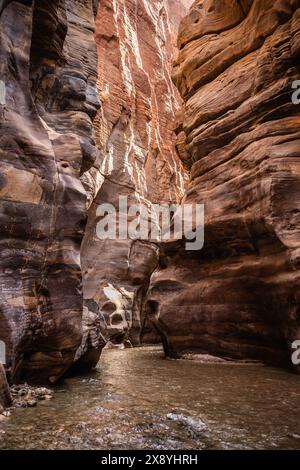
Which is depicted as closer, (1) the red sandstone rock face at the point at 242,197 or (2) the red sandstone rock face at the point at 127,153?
(1) the red sandstone rock face at the point at 242,197

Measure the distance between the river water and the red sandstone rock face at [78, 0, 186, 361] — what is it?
35.0 ft

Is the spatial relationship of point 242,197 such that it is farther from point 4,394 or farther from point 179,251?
point 4,394

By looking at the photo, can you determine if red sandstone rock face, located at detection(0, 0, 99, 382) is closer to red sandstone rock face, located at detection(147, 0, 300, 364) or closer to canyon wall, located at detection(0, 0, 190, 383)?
canyon wall, located at detection(0, 0, 190, 383)

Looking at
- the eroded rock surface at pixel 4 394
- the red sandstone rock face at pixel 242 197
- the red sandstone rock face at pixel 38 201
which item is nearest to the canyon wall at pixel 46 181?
the red sandstone rock face at pixel 38 201

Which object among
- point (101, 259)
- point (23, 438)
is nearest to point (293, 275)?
point (23, 438)

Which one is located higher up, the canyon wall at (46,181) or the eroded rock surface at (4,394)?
the canyon wall at (46,181)

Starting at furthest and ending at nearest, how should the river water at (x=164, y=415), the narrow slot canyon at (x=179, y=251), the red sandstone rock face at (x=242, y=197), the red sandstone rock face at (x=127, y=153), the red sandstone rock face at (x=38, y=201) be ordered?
the red sandstone rock face at (x=127, y=153)
the red sandstone rock face at (x=242, y=197)
the red sandstone rock face at (x=38, y=201)
the narrow slot canyon at (x=179, y=251)
the river water at (x=164, y=415)

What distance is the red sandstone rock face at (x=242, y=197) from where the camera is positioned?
10.1 m

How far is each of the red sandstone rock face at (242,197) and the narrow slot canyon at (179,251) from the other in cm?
5

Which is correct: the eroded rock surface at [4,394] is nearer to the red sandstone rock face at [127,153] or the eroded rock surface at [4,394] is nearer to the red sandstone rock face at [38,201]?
the red sandstone rock face at [38,201]

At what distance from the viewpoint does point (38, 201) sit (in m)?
7.61

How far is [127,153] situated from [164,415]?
78.6 ft

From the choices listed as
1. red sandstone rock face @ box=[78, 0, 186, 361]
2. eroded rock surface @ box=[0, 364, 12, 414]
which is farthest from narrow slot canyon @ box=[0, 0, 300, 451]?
red sandstone rock face @ box=[78, 0, 186, 361]

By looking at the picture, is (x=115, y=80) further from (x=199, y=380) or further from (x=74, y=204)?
(x=199, y=380)
